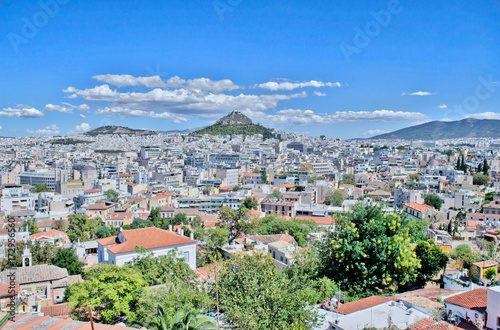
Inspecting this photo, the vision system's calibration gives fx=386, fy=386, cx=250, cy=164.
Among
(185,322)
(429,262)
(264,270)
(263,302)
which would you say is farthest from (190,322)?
(429,262)

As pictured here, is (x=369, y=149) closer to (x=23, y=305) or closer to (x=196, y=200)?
(x=196, y=200)

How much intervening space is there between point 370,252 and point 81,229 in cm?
1929

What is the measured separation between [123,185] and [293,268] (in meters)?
35.0

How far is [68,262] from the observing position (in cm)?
1417

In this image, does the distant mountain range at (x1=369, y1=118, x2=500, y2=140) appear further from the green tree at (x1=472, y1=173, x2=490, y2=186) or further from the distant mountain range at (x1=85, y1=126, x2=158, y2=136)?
the green tree at (x1=472, y1=173, x2=490, y2=186)

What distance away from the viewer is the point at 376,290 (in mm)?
8820

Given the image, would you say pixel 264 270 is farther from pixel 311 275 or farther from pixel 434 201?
pixel 434 201

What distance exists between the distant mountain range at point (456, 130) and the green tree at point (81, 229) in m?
156

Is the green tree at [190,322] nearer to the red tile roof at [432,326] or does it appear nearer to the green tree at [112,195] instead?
the red tile roof at [432,326]

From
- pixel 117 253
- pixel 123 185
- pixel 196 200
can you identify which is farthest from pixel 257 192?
pixel 117 253

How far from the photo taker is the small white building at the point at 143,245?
11719mm

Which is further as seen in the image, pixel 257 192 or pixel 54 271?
pixel 257 192

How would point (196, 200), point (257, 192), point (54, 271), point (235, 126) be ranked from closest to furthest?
1. point (54, 271)
2. point (196, 200)
3. point (257, 192)
4. point (235, 126)

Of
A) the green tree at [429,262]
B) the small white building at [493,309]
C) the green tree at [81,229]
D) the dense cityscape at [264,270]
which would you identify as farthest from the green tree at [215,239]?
the green tree at [81,229]
